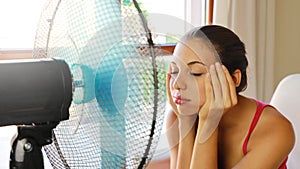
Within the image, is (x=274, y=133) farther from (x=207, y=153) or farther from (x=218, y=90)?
(x=218, y=90)

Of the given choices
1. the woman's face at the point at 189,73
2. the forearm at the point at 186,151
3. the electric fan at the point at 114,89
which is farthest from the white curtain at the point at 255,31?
the electric fan at the point at 114,89

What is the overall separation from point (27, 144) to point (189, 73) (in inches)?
14.6

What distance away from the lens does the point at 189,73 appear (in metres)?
0.89

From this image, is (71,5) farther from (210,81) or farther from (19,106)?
(210,81)

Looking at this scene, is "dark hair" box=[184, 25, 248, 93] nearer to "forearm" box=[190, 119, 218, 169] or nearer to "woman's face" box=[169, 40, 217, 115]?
"woman's face" box=[169, 40, 217, 115]

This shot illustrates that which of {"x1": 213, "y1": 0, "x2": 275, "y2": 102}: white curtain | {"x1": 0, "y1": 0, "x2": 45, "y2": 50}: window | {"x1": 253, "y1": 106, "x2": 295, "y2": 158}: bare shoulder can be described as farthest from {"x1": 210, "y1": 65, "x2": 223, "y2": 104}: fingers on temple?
{"x1": 213, "y1": 0, "x2": 275, "y2": 102}: white curtain

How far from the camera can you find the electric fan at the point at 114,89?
2.23 ft

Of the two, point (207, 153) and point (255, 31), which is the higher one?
point (255, 31)

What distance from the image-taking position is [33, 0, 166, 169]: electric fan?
0.68m

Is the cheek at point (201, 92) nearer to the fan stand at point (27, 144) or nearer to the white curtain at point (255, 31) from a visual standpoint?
the fan stand at point (27, 144)

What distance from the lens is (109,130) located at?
2.29 feet

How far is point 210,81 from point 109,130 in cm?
32

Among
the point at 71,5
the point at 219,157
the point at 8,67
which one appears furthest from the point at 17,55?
the point at 8,67

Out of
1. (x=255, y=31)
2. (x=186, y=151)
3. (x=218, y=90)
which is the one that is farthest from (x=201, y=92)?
(x=255, y=31)
